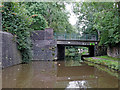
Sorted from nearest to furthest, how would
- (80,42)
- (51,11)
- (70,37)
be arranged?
(70,37)
(80,42)
(51,11)

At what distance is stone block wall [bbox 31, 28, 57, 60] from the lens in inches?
646

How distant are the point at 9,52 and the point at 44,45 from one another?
6.31 m

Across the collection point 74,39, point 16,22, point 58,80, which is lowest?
point 58,80

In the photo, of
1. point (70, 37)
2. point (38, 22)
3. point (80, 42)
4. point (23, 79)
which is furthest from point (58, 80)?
point (38, 22)

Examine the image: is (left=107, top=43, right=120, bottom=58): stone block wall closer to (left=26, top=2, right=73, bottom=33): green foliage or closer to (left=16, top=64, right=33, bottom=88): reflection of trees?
(left=26, top=2, right=73, bottom=33): green foliage

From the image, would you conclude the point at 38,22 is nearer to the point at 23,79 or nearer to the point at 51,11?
the point at 51,11

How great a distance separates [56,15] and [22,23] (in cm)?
984

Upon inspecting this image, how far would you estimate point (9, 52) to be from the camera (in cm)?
1059

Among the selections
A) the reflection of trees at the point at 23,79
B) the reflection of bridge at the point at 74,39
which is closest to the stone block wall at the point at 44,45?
the reflection of bridge at the point at 74,39

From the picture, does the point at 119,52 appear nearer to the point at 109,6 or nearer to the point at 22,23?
the point at 109,6

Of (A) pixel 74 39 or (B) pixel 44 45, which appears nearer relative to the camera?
(B) pixel 44 45

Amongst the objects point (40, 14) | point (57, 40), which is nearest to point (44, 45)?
point (57, 40)

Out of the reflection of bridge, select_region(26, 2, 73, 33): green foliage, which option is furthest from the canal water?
select_region(26, 2, 73, 33): green foliage

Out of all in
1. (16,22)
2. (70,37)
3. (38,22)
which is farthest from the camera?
(38,22)
